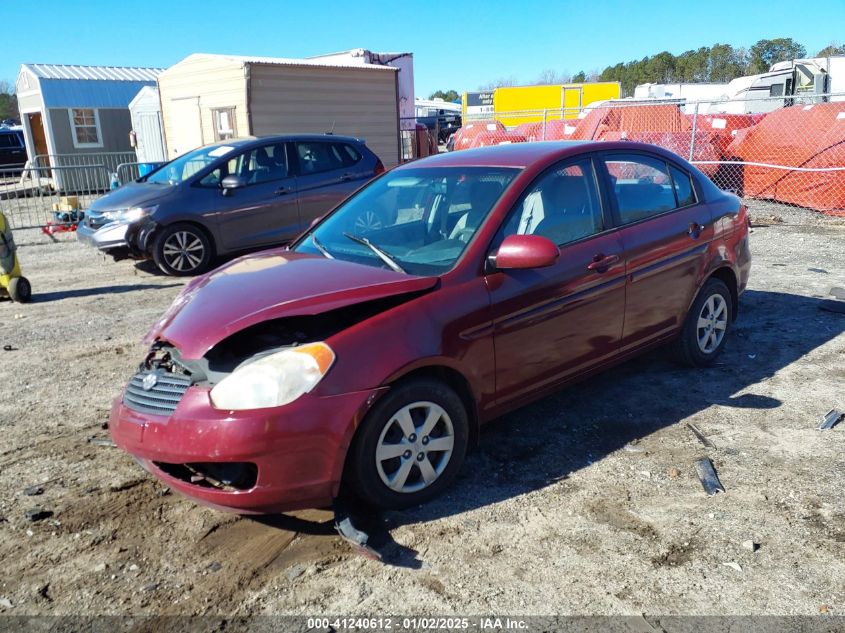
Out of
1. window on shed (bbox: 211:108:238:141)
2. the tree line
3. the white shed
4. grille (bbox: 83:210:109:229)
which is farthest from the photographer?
the tree line

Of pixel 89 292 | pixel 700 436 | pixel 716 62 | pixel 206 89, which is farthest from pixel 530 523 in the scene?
pixel 716 62

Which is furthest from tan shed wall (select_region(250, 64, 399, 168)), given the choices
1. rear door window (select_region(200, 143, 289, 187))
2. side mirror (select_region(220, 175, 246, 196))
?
side mirror (select_region(220, 175, 246, 196))

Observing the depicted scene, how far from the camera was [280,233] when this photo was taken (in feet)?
31.8

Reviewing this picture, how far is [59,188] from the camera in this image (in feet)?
68.6

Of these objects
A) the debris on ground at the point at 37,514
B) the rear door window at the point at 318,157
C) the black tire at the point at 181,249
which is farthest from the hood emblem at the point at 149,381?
the rear door window at the point at 318,157

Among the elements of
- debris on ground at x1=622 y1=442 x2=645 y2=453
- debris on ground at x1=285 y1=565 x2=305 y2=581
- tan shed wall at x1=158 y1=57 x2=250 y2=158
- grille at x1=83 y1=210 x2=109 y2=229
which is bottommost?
debris on ground at x1=622 y1=442 x2=645 y2=453

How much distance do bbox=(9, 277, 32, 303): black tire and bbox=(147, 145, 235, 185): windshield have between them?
2.33m

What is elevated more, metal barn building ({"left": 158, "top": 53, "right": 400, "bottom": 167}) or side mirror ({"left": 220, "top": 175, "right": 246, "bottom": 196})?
metal barn building ({"left": 158, "top": 53, "right": 400, "bottom": 167})

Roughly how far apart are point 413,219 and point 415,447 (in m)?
1.58

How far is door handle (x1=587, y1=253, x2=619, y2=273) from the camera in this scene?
13.7 ft

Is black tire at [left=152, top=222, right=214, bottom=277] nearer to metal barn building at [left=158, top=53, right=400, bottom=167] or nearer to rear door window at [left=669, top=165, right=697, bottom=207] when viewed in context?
rear door window at [left=669, top=165, right=697, bottom=207]

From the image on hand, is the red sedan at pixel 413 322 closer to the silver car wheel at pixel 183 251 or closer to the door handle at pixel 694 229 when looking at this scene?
the door handle at pixel 694 229

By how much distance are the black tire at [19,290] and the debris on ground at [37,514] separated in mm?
5313

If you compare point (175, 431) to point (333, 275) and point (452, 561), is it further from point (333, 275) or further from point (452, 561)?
point (452, 561)
